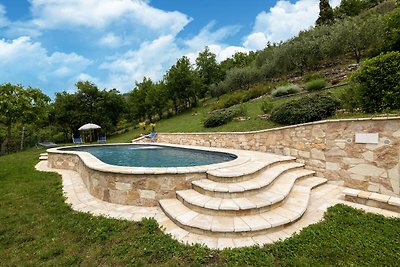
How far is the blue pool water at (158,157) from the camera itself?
6934mm

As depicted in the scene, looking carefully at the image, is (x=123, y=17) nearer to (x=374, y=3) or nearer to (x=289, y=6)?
(x=289, y=6)

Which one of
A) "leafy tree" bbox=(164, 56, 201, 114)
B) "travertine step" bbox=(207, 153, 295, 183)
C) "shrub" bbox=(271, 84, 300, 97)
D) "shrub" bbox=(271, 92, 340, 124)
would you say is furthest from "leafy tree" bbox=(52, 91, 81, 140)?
"travertine step" bbox=(207, 153, 295, 183)

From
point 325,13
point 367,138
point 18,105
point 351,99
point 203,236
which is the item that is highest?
point 325,13

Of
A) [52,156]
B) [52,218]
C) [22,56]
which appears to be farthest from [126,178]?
[22,56]

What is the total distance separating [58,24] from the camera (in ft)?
30.3

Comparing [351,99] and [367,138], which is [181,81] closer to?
[351,99]

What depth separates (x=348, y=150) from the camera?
514 centimetres

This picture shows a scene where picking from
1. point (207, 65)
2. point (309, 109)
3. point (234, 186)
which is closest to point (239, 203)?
point (234, 186)

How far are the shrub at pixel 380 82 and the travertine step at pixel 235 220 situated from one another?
3876 millimetres

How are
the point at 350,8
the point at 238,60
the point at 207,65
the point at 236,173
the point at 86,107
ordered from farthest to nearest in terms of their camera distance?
the point at 238,60
the point at 350,8
the point at 207,65
the point at 86,107
the point at 236,173

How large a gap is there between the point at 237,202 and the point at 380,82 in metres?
5.36

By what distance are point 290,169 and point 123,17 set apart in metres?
10.9

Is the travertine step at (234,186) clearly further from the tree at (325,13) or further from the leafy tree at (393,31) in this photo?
the tree at (325,13)

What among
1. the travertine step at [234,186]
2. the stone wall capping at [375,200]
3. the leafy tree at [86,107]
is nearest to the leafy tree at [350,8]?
the leafy tree at [86,107]
